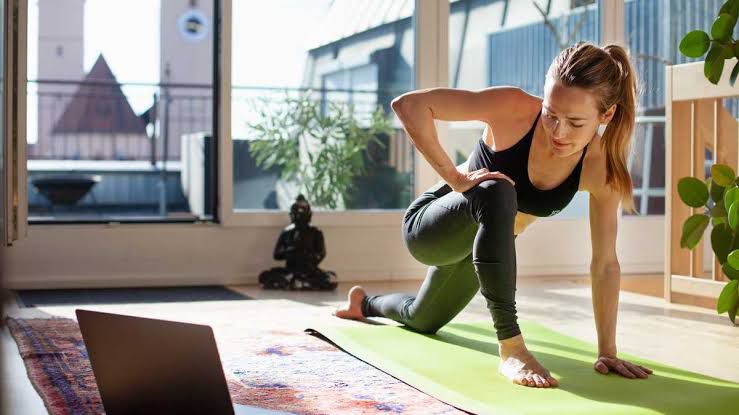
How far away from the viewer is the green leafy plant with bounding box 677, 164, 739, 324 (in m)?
2.21

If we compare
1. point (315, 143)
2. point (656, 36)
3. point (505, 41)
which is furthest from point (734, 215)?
point (656, 36)

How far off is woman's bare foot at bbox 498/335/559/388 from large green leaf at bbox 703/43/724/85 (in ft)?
2.66

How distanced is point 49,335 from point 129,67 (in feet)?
10.5

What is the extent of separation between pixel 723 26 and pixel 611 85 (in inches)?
13.3

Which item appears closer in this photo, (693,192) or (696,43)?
(696,43)

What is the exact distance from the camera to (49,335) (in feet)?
9.18

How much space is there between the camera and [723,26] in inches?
86.5

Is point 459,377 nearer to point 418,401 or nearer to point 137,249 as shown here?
point 418,401

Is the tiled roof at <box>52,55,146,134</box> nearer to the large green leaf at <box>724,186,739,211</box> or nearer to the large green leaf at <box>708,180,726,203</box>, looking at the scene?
the large green leaf at <box>708,180,726,203</box>

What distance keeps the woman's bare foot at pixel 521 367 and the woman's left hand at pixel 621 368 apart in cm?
20

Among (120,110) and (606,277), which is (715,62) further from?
(120,110)

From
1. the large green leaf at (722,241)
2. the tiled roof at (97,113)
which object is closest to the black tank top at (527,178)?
the large green leaf at (722,241)

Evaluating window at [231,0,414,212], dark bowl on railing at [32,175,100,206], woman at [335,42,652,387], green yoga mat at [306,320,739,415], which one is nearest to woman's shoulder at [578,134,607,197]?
woman at [335,42,652,387]

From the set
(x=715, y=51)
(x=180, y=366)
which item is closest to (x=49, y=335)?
(x=180, y=366)
